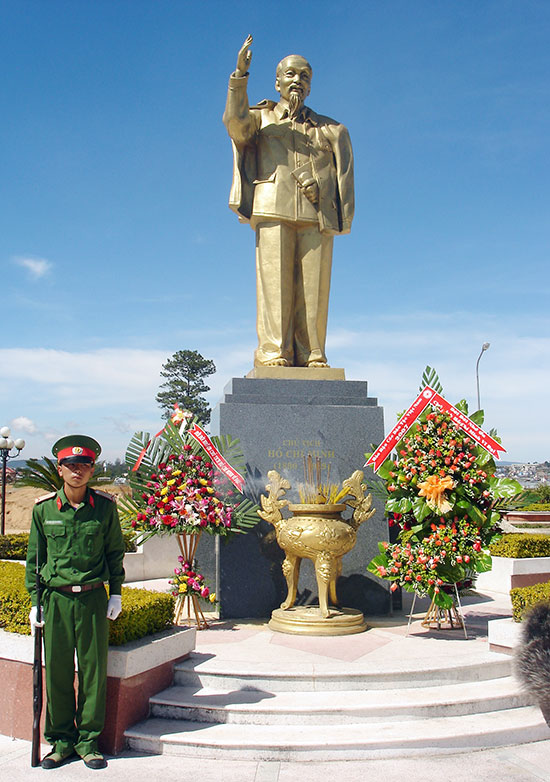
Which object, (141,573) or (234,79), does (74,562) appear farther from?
(141,573)

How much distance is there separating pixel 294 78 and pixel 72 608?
6435mm

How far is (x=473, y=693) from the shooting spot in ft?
14.6

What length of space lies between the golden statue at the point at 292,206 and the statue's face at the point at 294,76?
1cm

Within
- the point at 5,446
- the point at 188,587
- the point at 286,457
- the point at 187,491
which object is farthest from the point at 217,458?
the point at 5,446

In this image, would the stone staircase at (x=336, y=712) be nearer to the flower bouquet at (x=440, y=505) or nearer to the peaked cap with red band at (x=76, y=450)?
the flower bouquet at (x=440, y=505)

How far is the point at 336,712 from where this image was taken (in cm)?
418

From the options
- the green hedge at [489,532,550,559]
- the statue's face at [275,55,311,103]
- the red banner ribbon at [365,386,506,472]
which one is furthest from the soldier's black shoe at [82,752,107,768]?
the statue's face at [275,55,311,103]

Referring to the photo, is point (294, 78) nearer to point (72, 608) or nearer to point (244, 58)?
point (244, 58)

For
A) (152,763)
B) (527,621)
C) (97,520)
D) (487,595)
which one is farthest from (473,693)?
(487,595)

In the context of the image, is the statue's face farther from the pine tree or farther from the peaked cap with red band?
the pine tree

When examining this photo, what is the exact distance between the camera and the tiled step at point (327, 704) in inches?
164

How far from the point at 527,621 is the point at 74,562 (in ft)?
8.54

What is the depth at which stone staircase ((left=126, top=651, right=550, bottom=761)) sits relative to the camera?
3.91m

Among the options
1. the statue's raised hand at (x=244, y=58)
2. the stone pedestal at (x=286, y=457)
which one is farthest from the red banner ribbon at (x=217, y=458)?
the statue's raised hand at (x=244, y=58)
